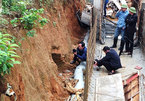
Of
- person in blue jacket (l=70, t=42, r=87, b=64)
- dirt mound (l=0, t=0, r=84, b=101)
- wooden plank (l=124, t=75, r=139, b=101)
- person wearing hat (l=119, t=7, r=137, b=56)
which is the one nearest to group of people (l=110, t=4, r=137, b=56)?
person wearing hat (l=119, t=7, r=137, b=56)

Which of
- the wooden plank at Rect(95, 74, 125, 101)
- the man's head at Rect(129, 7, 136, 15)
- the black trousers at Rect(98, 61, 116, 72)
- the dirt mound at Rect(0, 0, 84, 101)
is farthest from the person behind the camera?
the man's head at Rect(129, 7, 136, 15)

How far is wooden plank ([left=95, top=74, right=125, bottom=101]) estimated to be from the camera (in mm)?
6348

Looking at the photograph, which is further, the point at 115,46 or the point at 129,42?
the point at 115,46

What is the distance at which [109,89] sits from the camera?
6.71 meters

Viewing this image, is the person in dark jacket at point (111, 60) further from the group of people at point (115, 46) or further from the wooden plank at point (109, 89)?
the wooden plank at point (109, 89)

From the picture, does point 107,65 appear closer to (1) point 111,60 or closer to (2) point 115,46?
(1) point 111,60

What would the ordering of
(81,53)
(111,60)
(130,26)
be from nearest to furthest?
(111,60) → (81,53) → (130,26)

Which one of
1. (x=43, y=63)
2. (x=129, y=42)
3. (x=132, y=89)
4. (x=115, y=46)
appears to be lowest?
(x=132, y=89)

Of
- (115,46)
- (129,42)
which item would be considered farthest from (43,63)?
(115,46)

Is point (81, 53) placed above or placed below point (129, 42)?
below

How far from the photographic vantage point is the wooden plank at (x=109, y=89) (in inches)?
250

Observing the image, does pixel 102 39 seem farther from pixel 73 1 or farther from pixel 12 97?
pixel 12 97

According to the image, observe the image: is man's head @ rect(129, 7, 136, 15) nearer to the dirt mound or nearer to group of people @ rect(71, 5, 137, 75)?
group of people @ rect(71, 5, 137, 75)

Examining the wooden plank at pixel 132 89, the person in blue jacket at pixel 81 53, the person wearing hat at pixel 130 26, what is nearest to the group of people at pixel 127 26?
the person wearing hat at pixel 130 26
